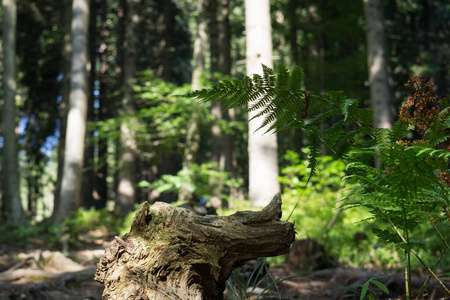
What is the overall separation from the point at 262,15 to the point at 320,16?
1155 cm

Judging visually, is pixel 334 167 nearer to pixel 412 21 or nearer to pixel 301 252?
pixel 301 252

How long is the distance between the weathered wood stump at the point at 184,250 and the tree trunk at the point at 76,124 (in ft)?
30.3

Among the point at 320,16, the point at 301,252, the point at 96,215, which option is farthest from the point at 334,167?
the point at 320,16

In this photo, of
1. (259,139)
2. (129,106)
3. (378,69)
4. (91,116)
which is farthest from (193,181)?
(91,116)

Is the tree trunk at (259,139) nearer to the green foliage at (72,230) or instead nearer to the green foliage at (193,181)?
the green foliage at (193,181)

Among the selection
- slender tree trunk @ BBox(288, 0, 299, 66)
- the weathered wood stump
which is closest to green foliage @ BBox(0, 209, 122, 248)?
the weathered wood stump

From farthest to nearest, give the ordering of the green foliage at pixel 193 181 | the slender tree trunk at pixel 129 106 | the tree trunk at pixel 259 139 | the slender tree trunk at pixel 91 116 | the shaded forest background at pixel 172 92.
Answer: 1. the slender tree trunk at pixel 91 116
2. the slender tree trunk at pixel 129 106
3. the shaded forest background at pixel 172 92
4. the green foliage at pixel 193 181
5. the tree trunk at pixel 259 139

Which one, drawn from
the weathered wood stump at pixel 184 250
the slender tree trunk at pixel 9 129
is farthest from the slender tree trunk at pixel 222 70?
the weathered wood stump at pixel 184 250

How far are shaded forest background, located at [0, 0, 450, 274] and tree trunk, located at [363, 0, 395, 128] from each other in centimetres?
31

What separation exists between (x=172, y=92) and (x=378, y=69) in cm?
496

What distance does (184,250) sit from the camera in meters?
2.14

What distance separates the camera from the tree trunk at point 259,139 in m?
6.99

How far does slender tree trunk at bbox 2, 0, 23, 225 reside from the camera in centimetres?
1432

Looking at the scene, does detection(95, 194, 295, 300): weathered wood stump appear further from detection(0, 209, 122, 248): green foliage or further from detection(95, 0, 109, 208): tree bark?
detection(95, 0, 109, 208): tree bark
